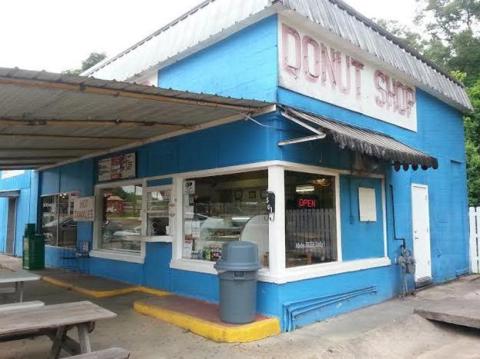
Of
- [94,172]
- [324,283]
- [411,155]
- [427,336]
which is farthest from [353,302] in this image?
[94,172]

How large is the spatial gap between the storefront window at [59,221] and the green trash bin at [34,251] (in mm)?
428

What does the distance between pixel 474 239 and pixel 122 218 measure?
8.81m

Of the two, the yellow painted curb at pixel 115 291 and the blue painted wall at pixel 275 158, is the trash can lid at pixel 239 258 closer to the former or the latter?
the blue painted wall at pixel 275 158

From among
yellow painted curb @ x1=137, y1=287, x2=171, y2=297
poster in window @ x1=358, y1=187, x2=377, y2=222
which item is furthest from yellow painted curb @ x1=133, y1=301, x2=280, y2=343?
poster in window @ x1=358, y1=187, x2=377, y2=222

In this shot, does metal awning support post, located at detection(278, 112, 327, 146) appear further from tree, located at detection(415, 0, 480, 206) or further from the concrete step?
tree, located at detection(415, 0, 480, 206)

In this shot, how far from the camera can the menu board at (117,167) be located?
30.4ft

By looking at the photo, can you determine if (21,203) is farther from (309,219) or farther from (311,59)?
(311,59)

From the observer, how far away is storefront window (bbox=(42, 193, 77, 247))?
12.0m

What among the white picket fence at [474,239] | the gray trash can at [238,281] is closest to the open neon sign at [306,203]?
the gray trash can at [238,281]

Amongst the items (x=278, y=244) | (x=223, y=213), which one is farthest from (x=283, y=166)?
(x=223, y=213)

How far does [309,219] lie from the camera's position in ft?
23.5

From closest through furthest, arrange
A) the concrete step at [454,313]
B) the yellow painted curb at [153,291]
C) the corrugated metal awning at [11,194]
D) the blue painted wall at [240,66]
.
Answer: the concrete step at [454,313]
the blue painted wall at [240,66]
the yellow painted curb at [153,291]
the corrugated metal awning at [11,194]

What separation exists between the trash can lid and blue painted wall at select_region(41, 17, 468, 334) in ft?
1.86

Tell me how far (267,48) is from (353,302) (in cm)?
429
